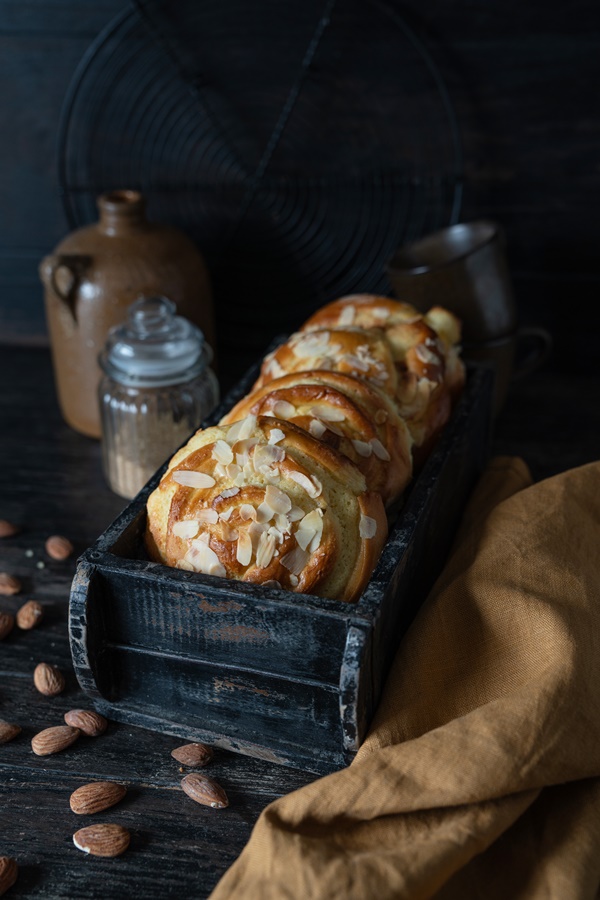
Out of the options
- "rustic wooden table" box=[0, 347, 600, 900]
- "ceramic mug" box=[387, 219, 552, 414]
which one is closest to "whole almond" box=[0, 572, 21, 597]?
"rustic wooden table" box=[0, 347, 600, 900]

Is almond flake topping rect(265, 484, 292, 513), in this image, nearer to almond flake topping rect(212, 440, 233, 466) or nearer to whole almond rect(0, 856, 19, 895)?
almond flake topping rect(212, 440, 233, 466)

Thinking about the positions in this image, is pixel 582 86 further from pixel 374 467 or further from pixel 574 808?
pixel 574 808

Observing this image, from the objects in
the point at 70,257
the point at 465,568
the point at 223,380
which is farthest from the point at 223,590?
the point at 223,380

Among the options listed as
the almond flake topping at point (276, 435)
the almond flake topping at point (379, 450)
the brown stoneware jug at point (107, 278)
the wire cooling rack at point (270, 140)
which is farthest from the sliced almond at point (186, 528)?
the wire cooling rack at point (270, 140)

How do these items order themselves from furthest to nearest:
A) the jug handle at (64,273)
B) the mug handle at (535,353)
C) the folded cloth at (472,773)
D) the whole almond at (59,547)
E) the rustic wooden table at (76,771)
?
the mug handle at (535,353) → the jug handle at (64,273) → the whole almond at (59,547) → the rustic wooden table at (76,771) → the folded cloth at (472,773)

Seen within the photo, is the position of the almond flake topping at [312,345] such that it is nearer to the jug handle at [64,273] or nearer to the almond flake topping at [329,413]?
the almond flake topping at [329,413]
